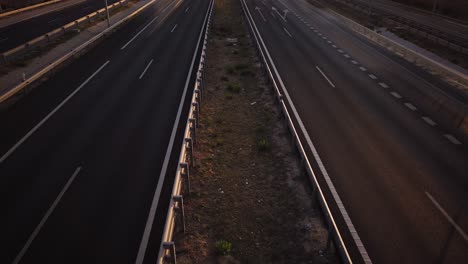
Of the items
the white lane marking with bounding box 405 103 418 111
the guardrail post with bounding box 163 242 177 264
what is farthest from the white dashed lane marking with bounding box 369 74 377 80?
the guardrail post with bounding box 163 242 177 264

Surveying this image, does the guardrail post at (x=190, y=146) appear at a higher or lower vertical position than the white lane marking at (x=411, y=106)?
higher

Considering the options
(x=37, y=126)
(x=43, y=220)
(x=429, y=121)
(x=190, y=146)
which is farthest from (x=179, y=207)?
(x=429, y=121)

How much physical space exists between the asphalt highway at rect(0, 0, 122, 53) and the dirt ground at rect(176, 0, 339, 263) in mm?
21598

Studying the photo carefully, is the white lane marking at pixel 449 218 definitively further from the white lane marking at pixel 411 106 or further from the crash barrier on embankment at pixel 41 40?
the crash barrier on embankment at pixel 41 40

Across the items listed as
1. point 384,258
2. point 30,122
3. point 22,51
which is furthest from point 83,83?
point 384,258

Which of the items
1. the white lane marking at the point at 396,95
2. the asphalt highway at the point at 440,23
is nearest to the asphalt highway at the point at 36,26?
the white lane marking at the point at 396,95

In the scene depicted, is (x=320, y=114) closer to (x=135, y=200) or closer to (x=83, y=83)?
(x=135, y=200)

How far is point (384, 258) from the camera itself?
826cm

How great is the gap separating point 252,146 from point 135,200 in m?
5.49

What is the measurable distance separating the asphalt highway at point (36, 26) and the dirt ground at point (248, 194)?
21.6 m

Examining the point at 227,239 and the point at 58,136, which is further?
the point at 58,136

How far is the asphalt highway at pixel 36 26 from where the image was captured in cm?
3008

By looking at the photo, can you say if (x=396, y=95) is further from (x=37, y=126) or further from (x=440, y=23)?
(x=440, y=23)

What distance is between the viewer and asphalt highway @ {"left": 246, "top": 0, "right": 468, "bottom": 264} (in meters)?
8.95
